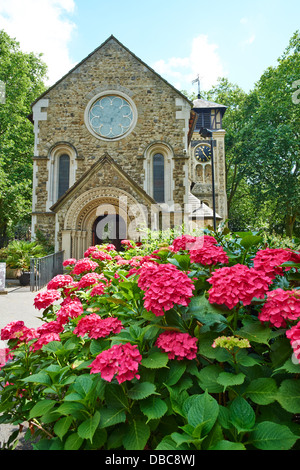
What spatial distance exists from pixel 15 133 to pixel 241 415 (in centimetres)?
2316

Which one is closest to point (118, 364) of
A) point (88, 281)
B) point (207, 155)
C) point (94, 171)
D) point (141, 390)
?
point (141, 390)

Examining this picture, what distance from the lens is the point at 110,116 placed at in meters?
14.1

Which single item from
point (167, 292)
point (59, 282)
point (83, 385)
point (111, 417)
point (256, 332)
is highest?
point (167, 292)

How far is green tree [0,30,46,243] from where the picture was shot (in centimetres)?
1877

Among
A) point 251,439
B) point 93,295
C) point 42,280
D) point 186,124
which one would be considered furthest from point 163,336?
point 186,124

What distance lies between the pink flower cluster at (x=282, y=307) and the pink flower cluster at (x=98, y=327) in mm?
893

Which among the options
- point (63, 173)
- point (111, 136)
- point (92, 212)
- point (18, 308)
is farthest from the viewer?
point (63, 173)

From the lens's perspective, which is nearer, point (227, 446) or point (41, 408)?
point (227, 446)

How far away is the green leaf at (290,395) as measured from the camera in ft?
3.99

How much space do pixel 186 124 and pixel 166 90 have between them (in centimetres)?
196

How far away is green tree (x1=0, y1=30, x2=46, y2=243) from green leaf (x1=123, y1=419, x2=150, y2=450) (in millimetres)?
18950

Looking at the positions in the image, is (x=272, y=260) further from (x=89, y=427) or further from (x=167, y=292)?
(x=89, y=427)

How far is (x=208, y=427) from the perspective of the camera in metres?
1.21
